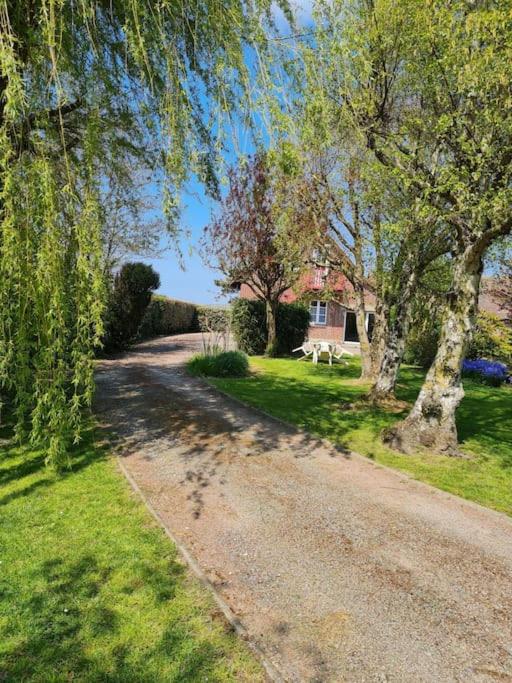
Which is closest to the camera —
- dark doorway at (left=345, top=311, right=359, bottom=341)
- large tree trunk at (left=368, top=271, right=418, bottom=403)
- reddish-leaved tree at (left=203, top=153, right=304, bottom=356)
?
large tree trunk at (left=368, top=271, right=418, bottom=403)

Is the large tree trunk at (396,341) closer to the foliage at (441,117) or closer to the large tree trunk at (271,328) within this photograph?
the foliage at (441,117)

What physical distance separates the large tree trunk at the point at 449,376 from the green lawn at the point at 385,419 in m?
0.32

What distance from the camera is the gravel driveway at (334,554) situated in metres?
2.79

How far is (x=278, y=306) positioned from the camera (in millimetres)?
22094

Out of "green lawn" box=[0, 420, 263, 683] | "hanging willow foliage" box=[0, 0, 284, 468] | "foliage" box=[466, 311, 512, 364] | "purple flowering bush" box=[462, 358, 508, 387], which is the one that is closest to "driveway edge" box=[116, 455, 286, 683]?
"green lawn" box=[0, 420, 263, 683]

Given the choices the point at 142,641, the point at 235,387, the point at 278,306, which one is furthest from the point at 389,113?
the point at 278,306

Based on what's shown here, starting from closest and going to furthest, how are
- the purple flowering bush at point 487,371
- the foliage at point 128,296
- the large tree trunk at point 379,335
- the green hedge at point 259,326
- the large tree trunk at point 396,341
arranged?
the large tree trunk at point 396,341 < the large tree trunk at point 379,335 < the purple flowering bush at point 487,371 < the foliage at point 128,296 < the green hedge at point 259,326

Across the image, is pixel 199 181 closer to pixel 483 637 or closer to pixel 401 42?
pixel 483 637

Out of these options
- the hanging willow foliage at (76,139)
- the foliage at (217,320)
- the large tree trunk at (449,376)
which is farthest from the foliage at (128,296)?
the large tree trunk at (449,376)

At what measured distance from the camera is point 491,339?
57.3 feet

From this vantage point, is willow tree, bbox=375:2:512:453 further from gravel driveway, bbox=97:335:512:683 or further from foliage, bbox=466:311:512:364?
foliage, bbox=466:311:512:364

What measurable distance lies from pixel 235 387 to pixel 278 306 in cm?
1043

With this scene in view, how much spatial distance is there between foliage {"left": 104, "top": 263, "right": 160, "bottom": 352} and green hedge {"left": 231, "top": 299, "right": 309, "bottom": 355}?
440 cm

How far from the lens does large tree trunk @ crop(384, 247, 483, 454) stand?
703cm
